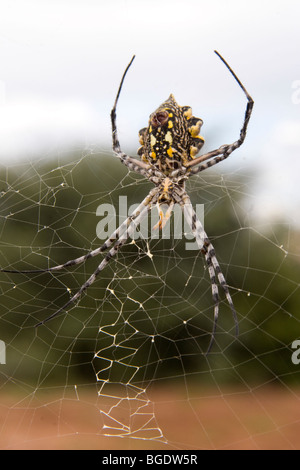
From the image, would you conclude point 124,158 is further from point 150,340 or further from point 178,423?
point 178,423

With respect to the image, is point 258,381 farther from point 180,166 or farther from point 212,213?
point 180,166

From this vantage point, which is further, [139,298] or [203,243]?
[139,298]

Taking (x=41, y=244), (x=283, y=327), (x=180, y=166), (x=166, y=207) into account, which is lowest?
(x=283, y=327)

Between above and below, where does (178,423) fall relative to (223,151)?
below

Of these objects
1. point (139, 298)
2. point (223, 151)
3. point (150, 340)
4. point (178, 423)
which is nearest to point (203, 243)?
point (223, 151)

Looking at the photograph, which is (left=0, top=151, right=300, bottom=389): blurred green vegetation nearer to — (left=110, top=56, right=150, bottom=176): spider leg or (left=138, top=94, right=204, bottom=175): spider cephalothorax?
(left=110, top=56, right=150, bottom=176): spider leg
